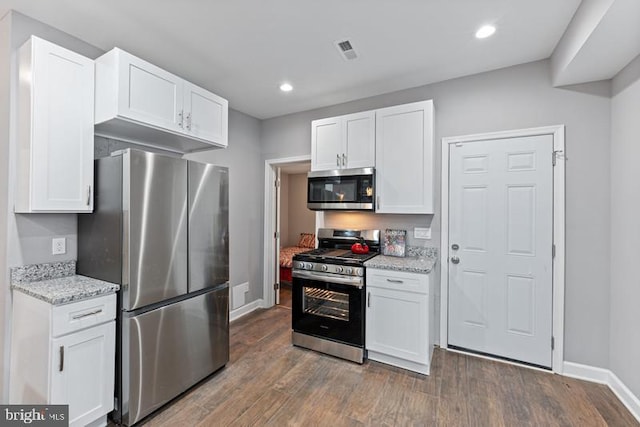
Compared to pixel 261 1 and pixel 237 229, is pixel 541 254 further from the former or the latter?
pixel 237 229

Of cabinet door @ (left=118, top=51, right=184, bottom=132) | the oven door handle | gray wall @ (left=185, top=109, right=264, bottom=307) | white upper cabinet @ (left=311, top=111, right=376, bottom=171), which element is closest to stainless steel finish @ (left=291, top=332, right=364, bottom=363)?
the oven door handle

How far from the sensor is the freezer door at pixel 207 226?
7.29 feet

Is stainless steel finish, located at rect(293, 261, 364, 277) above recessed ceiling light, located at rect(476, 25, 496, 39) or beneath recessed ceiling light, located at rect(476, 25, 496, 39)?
beneath

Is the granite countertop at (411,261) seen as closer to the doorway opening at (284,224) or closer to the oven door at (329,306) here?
the oven door at (329,306)

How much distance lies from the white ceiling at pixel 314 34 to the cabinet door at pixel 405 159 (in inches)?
16.4

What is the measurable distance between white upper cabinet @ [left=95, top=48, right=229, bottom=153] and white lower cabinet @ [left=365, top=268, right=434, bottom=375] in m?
2.04

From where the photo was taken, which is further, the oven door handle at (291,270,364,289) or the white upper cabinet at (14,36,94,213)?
the oven door handle at (291,270,364,289)

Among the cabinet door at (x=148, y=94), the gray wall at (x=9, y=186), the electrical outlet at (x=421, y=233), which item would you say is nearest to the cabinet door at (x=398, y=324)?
the electrical outlet at (x=421, y=233)

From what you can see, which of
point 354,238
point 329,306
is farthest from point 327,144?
point 329,306

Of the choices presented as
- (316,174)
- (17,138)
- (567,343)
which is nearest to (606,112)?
(567,343)

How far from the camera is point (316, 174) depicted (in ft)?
10.4

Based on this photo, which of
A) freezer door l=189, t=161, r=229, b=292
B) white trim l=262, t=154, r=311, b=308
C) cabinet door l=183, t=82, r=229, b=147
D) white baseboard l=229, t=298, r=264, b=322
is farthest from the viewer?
white trim l=262, t=154, r=311, b=308

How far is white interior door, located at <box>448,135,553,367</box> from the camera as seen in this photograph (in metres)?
2.51

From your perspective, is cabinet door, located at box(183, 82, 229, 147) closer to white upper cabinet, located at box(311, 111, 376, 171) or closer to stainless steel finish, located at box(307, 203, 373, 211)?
white upper cabinet, located at box(311, 111, 376, 171)
